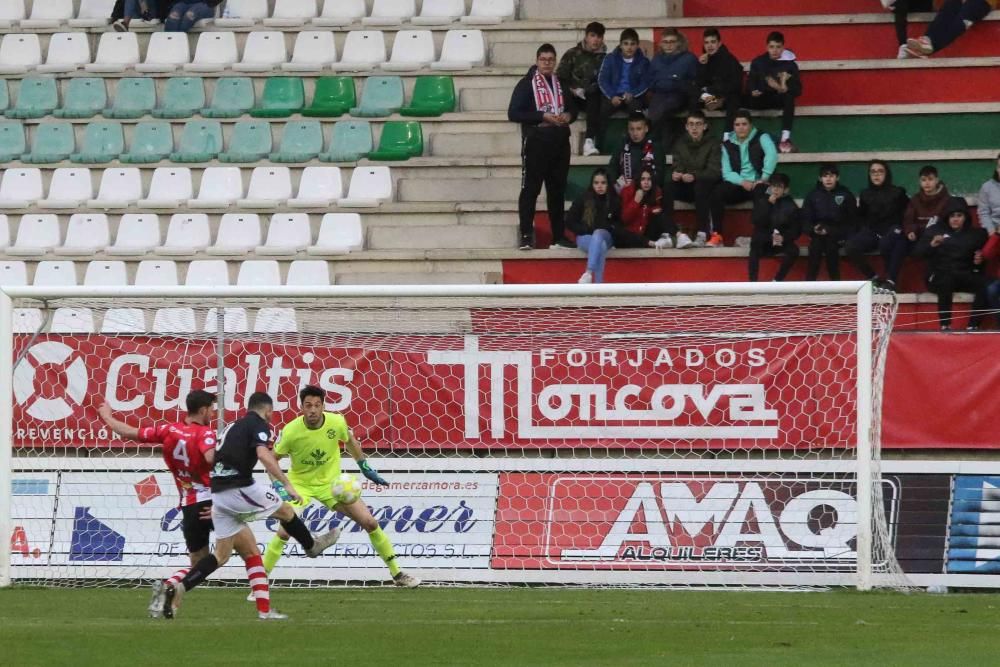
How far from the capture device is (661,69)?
18031 mm

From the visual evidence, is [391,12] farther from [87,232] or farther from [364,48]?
[87,232]

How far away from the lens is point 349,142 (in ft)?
62.9

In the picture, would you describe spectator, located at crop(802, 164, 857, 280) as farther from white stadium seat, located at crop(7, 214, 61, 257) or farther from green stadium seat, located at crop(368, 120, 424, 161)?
white stadium seat, located at crop(7, 214, 61, 257)

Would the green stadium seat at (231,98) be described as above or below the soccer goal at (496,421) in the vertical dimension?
above

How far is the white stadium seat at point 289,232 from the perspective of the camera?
18.0 metres

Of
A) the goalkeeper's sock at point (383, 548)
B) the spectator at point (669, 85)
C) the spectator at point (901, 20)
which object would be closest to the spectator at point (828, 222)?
the spectator at point (669, 85)

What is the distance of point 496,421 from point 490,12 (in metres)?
7.79

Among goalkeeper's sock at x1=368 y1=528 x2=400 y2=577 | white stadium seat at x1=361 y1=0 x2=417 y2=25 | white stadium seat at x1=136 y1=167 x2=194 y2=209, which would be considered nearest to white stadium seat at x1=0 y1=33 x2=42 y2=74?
white stadium seat at x1=136 y1=167 x2=194 y2=209

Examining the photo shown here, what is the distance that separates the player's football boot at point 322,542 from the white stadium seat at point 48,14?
11167 millimetres

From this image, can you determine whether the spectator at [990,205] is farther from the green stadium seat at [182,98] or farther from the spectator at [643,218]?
the green stadium seat at [182,98]

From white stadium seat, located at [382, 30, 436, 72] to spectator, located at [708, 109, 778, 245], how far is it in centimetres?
430

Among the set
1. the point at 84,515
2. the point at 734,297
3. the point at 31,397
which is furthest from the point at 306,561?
the point at 734,297

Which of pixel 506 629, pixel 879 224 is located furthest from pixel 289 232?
pixel 506 629

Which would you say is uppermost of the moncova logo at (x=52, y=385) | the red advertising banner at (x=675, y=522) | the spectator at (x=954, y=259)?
the spectator at (x=954, y=259)
